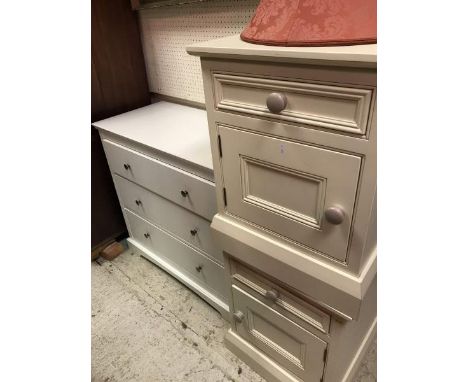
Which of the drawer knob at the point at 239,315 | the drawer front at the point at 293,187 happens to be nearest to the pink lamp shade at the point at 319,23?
the drawer front at the point at 293,187

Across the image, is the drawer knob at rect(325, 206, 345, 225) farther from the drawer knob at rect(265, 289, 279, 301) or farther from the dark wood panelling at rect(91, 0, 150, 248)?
the dark wood panelling at rect(91, 0, 150, 248)

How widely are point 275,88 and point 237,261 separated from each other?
643mm

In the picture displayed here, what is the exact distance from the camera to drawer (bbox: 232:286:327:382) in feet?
3.52

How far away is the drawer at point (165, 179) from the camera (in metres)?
1.25

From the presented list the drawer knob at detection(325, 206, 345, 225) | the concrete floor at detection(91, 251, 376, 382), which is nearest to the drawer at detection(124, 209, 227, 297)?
the concrete floor at detection(91, 251, 376, 382)

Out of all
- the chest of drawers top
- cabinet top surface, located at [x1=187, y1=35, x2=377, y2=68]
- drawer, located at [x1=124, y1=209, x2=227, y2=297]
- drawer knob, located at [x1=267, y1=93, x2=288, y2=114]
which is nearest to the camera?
cabinet top surface, located at [x1=187, y1=35, x2=377, y2=68]

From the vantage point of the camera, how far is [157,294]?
5.90 feet

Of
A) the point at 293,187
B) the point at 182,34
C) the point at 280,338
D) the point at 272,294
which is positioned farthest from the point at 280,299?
the point at 182,34

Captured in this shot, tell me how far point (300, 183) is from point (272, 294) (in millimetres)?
453

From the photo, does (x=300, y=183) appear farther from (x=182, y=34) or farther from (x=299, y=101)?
(x=182, y=34)

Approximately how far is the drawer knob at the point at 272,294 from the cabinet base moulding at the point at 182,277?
1.86ft

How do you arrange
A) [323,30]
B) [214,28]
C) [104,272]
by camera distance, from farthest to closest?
[104,272] < [214,28] < [323,30]

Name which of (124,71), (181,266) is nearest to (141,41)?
(124,71)

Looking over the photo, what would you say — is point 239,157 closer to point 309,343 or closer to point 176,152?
point 176,152
